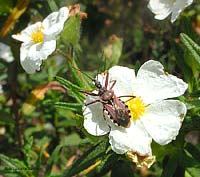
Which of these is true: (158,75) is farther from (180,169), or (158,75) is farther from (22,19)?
(22,19)

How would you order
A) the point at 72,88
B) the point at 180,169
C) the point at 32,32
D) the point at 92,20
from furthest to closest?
the point at 92,20 → the point at 32,32 → the point at 180,169 → the point at 72,88

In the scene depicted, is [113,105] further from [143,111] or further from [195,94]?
[195,94]

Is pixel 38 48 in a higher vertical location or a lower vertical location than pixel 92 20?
higher

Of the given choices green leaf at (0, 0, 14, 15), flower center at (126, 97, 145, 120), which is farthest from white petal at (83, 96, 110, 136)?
green leaf at (0, 0, 14, 15)

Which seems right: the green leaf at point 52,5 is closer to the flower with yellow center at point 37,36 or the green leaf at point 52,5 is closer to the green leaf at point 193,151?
the flower with yellow center at point 37,36

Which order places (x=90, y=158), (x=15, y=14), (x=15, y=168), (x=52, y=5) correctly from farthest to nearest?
(x=15, y=14) < (x=52, y=5) < (x=15, y=168) < (x=90, y=158)

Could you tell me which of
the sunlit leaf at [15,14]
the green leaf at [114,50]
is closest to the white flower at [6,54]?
the sunlit leaf at [15,14]

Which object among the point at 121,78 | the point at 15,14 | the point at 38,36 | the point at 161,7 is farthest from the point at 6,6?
the point at 121,78

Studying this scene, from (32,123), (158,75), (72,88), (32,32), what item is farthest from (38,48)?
(32,123)
